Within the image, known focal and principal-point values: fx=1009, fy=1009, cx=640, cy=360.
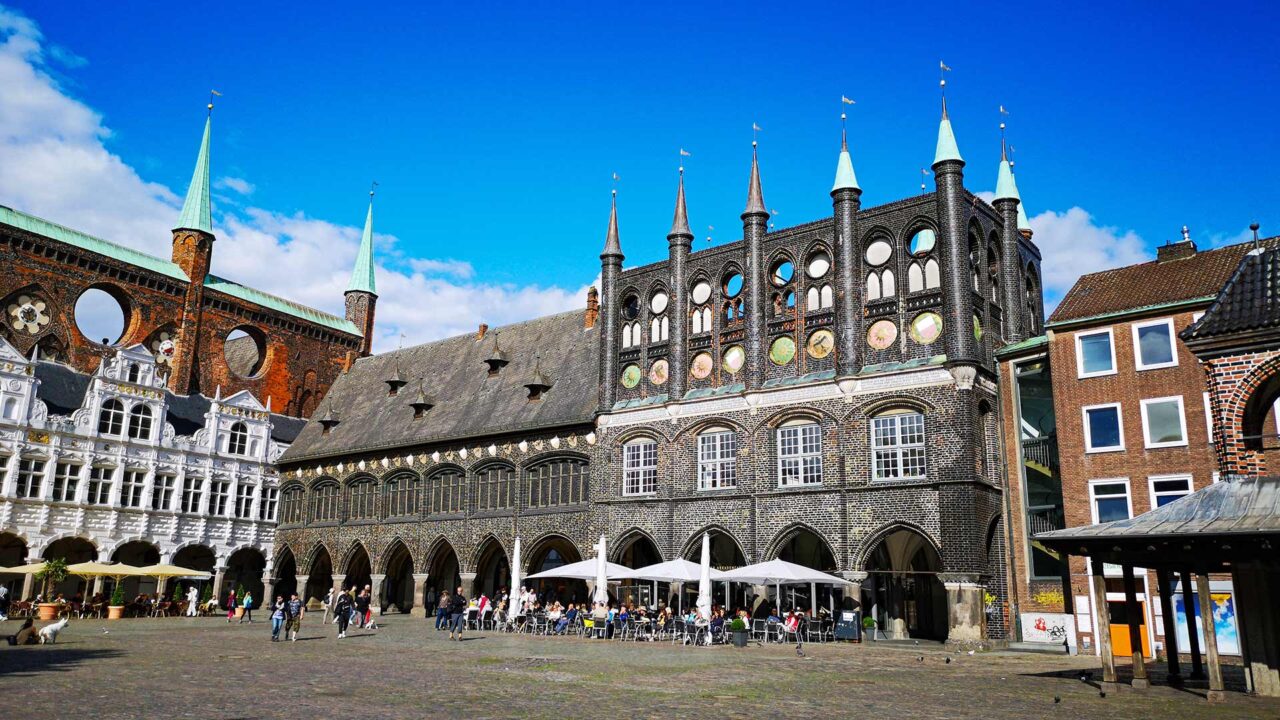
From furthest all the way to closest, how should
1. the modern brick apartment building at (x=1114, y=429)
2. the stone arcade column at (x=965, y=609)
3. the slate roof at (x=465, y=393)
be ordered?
the slate roof at (x=465, y=393), the stone arcade column at (x=965, y=609), the modern brick apartment building at (x=1114, y=429)

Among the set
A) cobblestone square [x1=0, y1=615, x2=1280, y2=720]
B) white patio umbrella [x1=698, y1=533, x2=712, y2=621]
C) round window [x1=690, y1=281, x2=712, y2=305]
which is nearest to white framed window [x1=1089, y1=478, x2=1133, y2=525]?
cobblestone square [x1=0, y1=615, x2=1280, y2=720]

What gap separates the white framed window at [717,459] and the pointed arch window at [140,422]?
2880cm

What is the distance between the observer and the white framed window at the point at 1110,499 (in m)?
→ 28.1

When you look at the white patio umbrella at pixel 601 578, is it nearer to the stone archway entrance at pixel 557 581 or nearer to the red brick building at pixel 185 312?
the stone archway entrance at pixel 557 581

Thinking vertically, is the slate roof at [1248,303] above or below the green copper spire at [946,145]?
below

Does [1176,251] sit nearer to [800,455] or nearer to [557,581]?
[800,455]

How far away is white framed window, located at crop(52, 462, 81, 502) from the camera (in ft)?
149

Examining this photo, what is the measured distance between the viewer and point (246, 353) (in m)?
66.4

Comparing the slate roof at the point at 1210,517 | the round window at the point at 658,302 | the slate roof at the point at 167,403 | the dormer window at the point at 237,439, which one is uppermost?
the round window at the point at 658,302

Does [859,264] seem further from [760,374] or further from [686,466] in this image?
[686,466]

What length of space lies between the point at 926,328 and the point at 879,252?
333cm

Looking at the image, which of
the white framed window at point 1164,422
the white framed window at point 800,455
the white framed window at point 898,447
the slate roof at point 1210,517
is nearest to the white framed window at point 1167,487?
the white framed window at point 1164,422

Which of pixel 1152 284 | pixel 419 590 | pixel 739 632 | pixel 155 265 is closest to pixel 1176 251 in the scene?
pixel 1152 284

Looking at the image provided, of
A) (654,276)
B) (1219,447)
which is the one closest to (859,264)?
(654,276)
